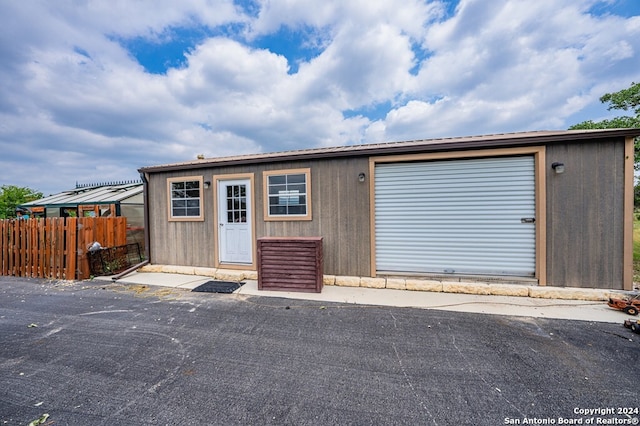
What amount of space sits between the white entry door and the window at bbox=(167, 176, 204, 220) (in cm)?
59

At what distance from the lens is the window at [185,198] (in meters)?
5.79

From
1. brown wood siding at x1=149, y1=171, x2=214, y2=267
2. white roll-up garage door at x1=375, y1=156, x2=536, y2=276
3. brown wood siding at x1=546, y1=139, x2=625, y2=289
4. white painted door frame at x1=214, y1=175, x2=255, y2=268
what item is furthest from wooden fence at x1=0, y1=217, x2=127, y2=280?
brown wood siding at x1=546, y1=139, x2=625, y2=289

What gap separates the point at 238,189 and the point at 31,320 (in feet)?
12.0

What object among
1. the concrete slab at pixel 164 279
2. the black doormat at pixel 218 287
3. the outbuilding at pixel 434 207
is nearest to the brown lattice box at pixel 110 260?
the concrete slab at pixel 164 279

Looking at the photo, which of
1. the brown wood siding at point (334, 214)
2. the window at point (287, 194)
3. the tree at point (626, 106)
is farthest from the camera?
the tree at point (626, 106)

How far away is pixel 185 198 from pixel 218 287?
2.55 metres

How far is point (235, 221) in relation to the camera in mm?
5598

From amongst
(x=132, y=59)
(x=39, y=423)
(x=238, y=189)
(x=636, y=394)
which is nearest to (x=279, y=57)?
(x=132, y=59)

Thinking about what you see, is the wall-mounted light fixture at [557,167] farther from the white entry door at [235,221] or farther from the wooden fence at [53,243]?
the wooden fence at [53,243]

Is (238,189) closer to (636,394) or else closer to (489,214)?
(489,214)

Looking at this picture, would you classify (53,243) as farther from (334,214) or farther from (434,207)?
(434,207)

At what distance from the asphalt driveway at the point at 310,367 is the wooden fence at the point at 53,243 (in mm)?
2137

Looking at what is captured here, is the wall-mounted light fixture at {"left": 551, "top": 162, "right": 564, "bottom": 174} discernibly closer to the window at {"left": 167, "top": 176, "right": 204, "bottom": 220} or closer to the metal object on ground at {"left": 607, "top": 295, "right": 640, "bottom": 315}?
the metal object on ground at {"left": 607, "top": 295, "right": 640, "bottom": 315}

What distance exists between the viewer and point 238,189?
5.55m
